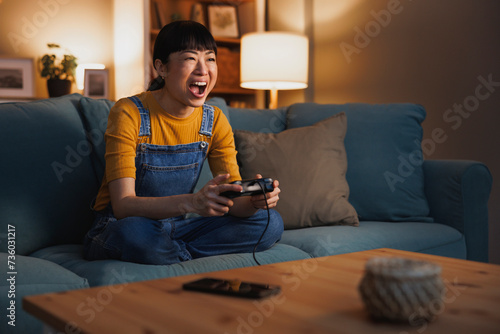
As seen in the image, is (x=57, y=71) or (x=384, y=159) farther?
(x=57, y=71)

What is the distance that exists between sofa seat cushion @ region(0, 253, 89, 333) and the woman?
161 millimetres

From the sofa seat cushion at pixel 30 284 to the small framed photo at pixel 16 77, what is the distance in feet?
9.53

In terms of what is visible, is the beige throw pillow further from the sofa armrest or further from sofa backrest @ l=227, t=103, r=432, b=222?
the sofa armrest

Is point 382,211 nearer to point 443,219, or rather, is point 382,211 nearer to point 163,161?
point 443,219

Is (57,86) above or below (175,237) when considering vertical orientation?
above

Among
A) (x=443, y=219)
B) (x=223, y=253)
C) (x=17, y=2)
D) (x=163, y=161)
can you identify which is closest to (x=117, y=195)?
(x=163, y=161)

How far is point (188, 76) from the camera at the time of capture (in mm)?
1547

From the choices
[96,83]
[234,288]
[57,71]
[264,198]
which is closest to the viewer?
[234,288]

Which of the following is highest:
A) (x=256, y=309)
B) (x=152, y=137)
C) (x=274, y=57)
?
(x=274, y=57)

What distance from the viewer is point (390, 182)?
2100 millimetres

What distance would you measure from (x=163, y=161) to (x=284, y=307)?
2.83 ft

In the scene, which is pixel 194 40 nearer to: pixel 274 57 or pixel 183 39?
pixel 183 39

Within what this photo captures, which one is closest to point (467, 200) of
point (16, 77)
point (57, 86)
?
point (57, 86)

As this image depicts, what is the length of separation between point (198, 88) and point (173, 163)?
23cm
